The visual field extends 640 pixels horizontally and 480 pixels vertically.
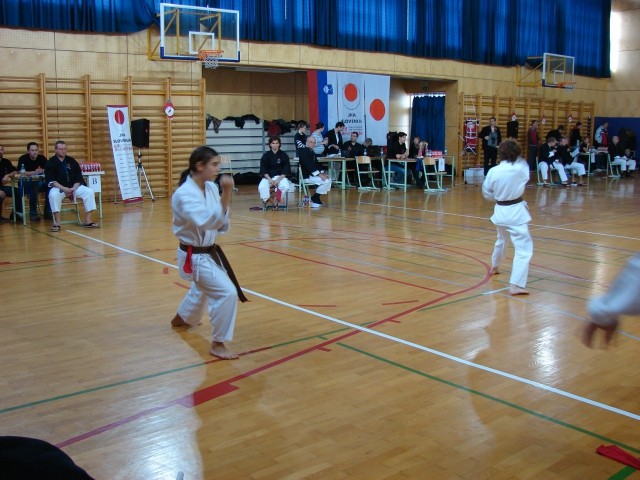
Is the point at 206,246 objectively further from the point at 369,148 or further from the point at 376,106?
the point at 376,106

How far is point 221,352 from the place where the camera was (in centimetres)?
485

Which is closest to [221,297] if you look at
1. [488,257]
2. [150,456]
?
[150,456]

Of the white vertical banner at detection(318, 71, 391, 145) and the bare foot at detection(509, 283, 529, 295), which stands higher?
the white vertical banner at detection(318, 71, 391, 145)

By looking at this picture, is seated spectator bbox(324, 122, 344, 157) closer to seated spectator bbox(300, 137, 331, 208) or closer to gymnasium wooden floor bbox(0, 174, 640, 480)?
seated spectator bbox(300, 137, 331, 208)

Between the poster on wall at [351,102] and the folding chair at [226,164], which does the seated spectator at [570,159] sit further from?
the folding chair at [226,164]

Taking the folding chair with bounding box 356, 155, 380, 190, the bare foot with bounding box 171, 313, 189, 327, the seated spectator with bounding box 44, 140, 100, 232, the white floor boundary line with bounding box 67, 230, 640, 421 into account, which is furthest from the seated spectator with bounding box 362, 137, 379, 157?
the bare foot with bounding box 171, 313, 189, 327

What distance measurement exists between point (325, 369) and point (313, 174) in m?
9.40

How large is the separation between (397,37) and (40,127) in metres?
10.4

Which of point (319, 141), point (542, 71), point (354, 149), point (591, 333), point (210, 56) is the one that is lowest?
point (591, 333)

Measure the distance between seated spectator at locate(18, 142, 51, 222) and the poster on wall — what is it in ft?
25.7

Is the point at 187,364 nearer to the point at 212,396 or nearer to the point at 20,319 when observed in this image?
the point at 212,396

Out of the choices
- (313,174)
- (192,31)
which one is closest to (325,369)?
(313,174)

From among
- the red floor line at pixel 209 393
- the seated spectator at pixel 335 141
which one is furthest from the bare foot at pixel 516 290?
the seated spectator at pixel 335 141

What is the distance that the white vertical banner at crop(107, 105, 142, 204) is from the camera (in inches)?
542
